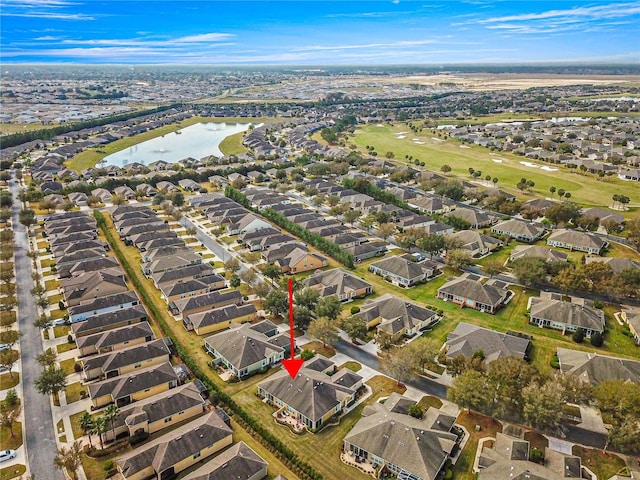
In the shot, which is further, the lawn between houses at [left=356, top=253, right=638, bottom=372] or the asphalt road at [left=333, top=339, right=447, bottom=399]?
the lawn between houses at [left=356, top=253, right=638, bottom=372]

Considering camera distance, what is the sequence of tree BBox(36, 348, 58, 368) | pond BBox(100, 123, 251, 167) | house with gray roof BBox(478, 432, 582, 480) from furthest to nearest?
1. pond BBox(100, 123, 251, 167)
2. tree BBox(36, 348, 58, 368)
3. house with gray roof BBox(478, 432, 582, 480)

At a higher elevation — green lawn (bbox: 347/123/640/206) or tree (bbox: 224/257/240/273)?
green lawn (bbox: 347/123/640/206)

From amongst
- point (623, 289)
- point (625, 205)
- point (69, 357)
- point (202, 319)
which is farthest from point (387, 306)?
point (625, 205)

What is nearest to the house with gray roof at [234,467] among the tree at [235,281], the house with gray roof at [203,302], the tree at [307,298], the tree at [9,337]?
the tree at [307,298]

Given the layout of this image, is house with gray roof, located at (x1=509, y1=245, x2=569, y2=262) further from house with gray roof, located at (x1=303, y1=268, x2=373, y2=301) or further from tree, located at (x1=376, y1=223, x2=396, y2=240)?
house with gray roof, located at (x1=303, y1=268, x2=373, y2=301)

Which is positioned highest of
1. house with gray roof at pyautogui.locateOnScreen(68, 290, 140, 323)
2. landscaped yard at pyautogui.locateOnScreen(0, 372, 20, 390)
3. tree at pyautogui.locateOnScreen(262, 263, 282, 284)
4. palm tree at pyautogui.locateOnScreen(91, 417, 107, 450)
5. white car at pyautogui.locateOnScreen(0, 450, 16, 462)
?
palm tree at pyautogui.locateOnScreen(91, 417, 107, 450)

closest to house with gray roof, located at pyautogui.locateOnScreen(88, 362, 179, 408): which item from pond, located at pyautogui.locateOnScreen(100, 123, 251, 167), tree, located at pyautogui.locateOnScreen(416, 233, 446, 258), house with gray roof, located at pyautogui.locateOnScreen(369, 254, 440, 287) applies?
house with gray roof, located at pyautogui.locateOnScreen(369, 254, 440, 287)

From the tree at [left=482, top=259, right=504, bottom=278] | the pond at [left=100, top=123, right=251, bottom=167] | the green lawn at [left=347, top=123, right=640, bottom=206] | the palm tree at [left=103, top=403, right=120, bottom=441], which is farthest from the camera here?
the pond at [left=100, top=123, right=251, bottom=167]
